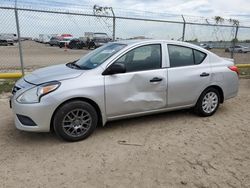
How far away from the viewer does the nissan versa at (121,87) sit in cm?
424

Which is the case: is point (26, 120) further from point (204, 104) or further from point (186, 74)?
point (204, 104)

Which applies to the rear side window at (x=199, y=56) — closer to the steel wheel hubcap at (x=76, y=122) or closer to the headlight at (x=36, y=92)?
the steel wheel hubcap at (x=76, y=122)

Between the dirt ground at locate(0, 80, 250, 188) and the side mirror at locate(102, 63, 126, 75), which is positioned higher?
the side mirror at locate(102, 63, 126, 75)

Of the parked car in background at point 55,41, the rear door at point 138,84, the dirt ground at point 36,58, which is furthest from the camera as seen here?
the parked car in background at point 55,41

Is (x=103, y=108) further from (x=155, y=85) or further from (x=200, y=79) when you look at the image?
(x=200, y=79)

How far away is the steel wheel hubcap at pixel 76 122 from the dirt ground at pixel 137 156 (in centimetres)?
18

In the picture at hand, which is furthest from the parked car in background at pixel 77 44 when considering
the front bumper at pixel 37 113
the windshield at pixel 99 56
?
the front bumper at pixel 37 113

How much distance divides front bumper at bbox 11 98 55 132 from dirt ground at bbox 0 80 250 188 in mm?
314

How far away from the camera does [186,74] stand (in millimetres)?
5328

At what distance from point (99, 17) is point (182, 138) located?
18.9 ft

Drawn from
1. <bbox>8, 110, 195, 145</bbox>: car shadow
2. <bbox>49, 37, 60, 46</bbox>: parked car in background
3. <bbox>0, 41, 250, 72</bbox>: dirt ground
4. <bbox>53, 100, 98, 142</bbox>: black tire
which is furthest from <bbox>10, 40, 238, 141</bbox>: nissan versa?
<bbox>49, 37, 60, 46</bbox>: parked car in background

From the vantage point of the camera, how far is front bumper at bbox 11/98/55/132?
13.5 feet

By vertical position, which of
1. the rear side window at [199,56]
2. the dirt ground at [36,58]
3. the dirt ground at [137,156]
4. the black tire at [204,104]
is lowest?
the dirt ground at [36,58]

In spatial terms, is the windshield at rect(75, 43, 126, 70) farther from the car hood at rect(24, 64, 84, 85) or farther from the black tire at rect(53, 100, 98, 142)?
the black tire at rect(53, 100, 98, 142)
